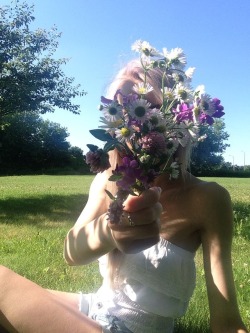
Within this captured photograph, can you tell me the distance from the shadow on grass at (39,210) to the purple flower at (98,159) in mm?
7281

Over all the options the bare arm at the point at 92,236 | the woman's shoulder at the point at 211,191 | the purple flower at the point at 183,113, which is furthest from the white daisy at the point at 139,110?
the woman's shoulder at the point at 211,191

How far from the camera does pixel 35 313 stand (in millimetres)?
1934

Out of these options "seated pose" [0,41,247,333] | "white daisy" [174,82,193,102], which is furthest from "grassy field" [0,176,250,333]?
"white daisy" [174,82,193,102]

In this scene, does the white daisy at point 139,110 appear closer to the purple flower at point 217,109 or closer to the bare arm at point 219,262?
the purple flower at point 217,109

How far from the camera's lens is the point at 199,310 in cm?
343

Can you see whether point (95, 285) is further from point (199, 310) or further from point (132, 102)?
point (132, 102)

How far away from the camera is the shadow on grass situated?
886 centimetres

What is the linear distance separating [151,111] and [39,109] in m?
11.0

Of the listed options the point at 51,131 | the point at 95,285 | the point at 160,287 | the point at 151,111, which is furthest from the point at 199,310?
the point at 51,131

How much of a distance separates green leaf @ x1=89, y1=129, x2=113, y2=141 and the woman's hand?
0.20m

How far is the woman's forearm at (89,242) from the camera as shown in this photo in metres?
1.72

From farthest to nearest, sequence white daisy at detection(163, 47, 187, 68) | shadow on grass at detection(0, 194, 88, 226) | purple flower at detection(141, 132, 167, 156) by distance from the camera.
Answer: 1. shadow on grass at detection(0, 194, 88, 226)
2. white daisy at detection(163, 47, 187, 68)
3. purple flower at detection(141, 132, 167, 156)

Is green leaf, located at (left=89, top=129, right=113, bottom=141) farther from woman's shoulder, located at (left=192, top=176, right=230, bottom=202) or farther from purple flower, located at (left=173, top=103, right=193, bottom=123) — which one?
woman's shoulder, located at (left=192, top=176, right=230, bottom=202)

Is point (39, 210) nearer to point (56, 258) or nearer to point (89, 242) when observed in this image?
point (56, 258)
